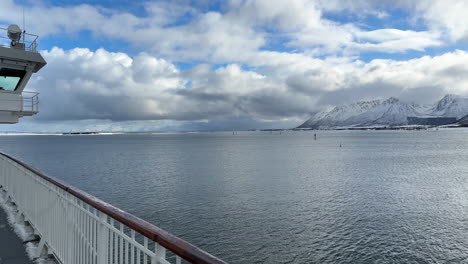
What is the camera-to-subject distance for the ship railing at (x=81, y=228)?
284cm

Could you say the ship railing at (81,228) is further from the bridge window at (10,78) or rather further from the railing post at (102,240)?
the bridge window at (10,78)

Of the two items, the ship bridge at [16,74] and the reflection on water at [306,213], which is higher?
the ship bridge at [16,74]

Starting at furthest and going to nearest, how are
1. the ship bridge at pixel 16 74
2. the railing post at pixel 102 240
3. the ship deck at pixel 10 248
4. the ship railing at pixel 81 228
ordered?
the ship bridge at pixel 16 74, the ship deck at pixel 10 248, the railing post at pixel 102 240, the ship railing at pixel 81 228

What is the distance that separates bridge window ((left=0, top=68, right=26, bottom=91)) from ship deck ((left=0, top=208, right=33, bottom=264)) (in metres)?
11.6

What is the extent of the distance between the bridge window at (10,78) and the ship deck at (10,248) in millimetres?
11586

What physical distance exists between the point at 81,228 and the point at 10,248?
284cm

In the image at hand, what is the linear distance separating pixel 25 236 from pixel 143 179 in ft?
107

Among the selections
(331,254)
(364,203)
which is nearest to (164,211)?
(331,254)

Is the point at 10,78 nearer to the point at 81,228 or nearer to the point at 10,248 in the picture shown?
the point at 10,248

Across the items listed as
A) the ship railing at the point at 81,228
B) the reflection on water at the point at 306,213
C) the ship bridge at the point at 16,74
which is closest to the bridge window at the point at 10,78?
the ship bridge at the point at 16,74

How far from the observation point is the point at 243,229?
63.1 feet

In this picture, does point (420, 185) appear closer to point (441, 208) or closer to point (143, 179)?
point (441, 208)

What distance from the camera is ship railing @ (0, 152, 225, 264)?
2836 millimetres

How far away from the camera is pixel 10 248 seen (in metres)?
6.48
